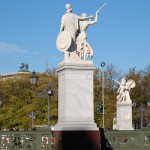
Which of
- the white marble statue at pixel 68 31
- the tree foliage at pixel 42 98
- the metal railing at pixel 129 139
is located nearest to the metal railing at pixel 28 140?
the metal railing at pixel 129 139

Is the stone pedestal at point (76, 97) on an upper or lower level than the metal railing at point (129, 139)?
upper

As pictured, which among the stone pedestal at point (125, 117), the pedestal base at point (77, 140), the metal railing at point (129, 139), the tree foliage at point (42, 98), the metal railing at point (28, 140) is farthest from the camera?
the tree foliage at point (42, 98)

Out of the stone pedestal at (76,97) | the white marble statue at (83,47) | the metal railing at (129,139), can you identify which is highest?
the white marble statue at (83,47)

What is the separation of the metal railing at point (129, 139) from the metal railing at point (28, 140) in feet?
7.39

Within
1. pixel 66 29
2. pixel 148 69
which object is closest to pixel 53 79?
pixel 148 69

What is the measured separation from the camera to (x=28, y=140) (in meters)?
15.1

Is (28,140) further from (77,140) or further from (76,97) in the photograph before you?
(76,97)

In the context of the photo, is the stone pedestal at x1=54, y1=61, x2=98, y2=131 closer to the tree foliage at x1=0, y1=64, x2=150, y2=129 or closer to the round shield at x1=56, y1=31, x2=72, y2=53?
the round shield at x1=56, y1=31, x2=72, y2=53

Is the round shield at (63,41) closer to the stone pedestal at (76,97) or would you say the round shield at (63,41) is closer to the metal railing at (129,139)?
the stone pedestal at (76,97)

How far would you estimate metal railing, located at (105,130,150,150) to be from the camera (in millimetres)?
15648

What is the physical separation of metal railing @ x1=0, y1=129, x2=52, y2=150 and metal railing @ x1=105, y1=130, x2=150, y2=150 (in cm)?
225

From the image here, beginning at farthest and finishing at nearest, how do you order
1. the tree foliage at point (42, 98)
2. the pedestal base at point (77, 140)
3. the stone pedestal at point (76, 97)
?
the tree foliage at point (42, 98) → the stone pedestal at point (76, 97) → the pedestal base at point (77, 140)

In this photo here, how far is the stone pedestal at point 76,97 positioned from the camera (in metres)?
14.8

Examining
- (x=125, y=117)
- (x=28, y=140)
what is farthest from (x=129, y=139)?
(x=125, y=117)
